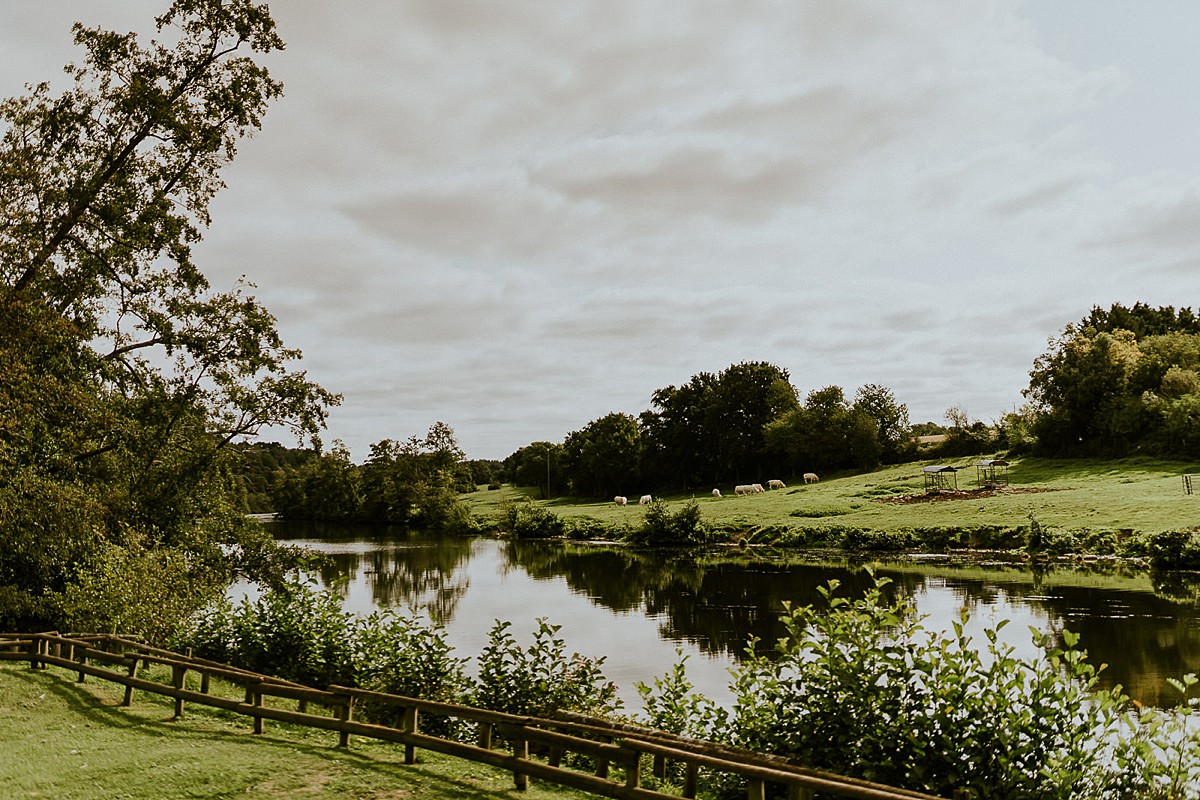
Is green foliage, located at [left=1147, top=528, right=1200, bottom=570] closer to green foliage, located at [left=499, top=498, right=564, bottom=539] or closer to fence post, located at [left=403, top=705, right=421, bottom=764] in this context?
fence post, located at [left=403, top=705, right=421, bottom=764]

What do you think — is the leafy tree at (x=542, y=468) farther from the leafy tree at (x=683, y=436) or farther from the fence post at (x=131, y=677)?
the fence post at (x=131, y=677)

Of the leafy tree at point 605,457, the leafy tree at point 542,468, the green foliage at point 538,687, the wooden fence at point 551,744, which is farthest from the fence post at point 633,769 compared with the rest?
the leafy tree at point 542,468

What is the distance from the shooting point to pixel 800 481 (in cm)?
8544

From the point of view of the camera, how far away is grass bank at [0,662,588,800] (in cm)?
882

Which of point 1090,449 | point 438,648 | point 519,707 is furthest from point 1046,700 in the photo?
point 1090,449

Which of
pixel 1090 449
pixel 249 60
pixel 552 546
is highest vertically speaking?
pixel 249 60

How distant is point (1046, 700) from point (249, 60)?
2119 centimetres

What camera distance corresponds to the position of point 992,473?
64750 millimetres

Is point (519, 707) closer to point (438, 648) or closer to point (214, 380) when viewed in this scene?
point (438, 648)

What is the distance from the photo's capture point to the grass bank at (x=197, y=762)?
8.82 m

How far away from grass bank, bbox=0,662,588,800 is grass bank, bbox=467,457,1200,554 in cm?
3747

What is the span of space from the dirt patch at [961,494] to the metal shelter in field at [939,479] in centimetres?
129

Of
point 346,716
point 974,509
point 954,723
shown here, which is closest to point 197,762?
point 346,716

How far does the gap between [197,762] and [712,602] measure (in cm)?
2471
